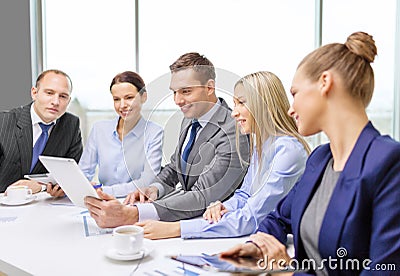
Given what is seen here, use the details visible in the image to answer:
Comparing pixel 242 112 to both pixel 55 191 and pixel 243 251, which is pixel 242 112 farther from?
pixel 55 191

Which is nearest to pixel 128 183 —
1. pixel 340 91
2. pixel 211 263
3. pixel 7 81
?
pixel 211 263

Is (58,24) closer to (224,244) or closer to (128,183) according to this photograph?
(128,183)

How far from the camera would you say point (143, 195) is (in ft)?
5.64

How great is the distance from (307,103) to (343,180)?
0.21m

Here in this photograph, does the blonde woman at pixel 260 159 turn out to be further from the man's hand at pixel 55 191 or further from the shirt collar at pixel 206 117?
the man's hand at pixel 55 191

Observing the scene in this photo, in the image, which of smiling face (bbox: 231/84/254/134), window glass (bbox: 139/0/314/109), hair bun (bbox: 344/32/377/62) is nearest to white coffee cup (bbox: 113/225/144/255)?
smiling face (bbox: 231/84/254/134)

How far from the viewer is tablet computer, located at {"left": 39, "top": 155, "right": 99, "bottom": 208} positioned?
1360 millimetres

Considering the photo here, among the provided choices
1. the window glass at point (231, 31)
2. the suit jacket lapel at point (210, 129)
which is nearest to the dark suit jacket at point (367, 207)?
the suit jacket lapel at point (210, 129)

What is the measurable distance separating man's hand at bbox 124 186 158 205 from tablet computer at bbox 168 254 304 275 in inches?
20.7

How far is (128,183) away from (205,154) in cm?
63

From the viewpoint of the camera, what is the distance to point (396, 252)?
2.98ft

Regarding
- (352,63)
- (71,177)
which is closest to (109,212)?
(71,177)

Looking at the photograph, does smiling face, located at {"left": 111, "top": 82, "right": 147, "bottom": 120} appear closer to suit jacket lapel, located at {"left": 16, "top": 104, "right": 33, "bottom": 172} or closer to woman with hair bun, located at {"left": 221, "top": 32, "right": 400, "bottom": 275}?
suit jacket lapel, located at {"left": 16, "top": 104, "right": 33, "bottom": 172}

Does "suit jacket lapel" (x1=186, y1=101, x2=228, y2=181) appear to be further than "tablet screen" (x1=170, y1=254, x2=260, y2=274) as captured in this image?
Yes
